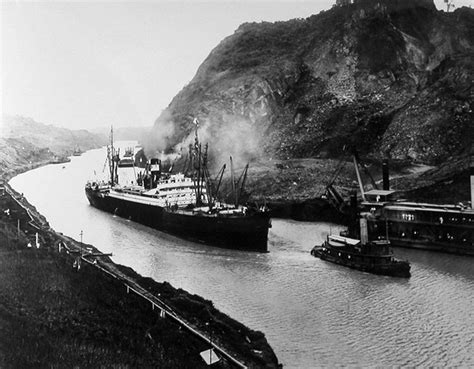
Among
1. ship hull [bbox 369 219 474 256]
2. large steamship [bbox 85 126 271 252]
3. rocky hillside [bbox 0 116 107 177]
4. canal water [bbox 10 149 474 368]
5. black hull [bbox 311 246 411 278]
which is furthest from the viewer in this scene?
rocky hillside [bbox 0 116 107 177]

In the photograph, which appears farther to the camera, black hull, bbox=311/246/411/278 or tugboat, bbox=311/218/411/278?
tugboat, bbox=311/218/411/278

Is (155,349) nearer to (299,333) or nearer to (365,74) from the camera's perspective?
(299,333)

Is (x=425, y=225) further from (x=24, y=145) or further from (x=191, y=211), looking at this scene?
(x=24, y=145)

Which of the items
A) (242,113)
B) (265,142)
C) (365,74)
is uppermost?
(365,74)

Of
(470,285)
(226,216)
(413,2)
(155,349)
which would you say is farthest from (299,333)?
(413,2)

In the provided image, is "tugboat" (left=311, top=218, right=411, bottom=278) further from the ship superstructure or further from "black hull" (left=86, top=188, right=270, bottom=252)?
"black hull" (left=86, top=188, right=270, bottom=252)

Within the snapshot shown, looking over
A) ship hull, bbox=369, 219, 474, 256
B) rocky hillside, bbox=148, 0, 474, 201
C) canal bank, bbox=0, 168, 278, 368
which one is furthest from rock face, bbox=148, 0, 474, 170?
canal bank, bbox=0, 168, 278, 368
